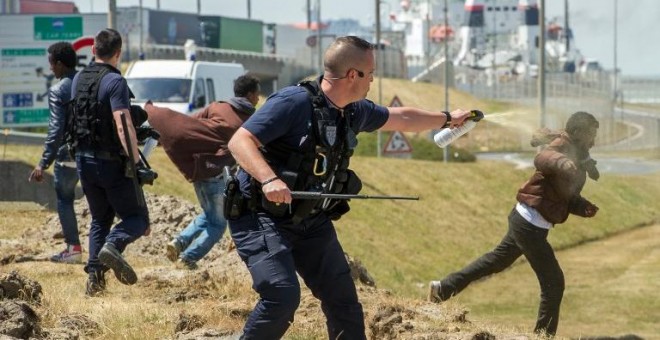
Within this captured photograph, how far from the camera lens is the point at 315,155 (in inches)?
264

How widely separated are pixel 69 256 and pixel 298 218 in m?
5.79

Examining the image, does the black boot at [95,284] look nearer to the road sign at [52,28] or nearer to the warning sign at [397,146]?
the road sign at [52,28]

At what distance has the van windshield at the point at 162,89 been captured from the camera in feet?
105

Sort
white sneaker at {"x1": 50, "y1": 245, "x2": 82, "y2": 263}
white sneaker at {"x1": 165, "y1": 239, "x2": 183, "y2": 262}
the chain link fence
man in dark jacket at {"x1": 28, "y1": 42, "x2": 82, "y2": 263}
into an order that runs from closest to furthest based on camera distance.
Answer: man in dark jacket at {"x1": 28, "y1": 42, "x2": 82, "y2": 263} < white sneaker at {"x1": 165, "y1": 239, "x2": 183, "y2": 262} < white sneaker at {"x1": 50, "y1": 245, "x2": 82, "y2": 263} < the chain link fence

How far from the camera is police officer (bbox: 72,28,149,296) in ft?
31.6

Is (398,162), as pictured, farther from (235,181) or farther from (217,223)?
(235,181)

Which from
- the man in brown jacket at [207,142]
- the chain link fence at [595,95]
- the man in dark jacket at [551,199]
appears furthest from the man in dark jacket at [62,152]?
the chain link fence at [595,95]

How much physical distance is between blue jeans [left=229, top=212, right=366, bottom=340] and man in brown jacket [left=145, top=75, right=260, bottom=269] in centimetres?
428

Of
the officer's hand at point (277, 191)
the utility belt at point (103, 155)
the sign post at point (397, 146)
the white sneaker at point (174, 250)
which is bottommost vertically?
the sign post at point (397, 146)

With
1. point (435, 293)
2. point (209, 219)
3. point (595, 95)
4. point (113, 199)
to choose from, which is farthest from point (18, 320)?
point (595, 95)

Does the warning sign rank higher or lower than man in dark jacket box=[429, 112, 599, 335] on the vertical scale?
lower

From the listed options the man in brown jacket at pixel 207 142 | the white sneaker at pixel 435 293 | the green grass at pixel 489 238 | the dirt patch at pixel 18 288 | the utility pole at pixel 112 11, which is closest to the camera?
the dirt patch at pixel 18 288

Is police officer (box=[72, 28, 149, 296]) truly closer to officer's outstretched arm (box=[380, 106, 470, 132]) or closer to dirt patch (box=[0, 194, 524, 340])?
dirt patch (box=[0, 194, 524, 340])

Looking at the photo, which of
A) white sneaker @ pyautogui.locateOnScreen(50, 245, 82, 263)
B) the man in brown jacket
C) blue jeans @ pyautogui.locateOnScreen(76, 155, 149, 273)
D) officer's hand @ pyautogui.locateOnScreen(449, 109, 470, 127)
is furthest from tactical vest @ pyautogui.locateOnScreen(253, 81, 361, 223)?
white sneaker @ pyautogui.locateOnScreen(50, 245, 82, 263)
